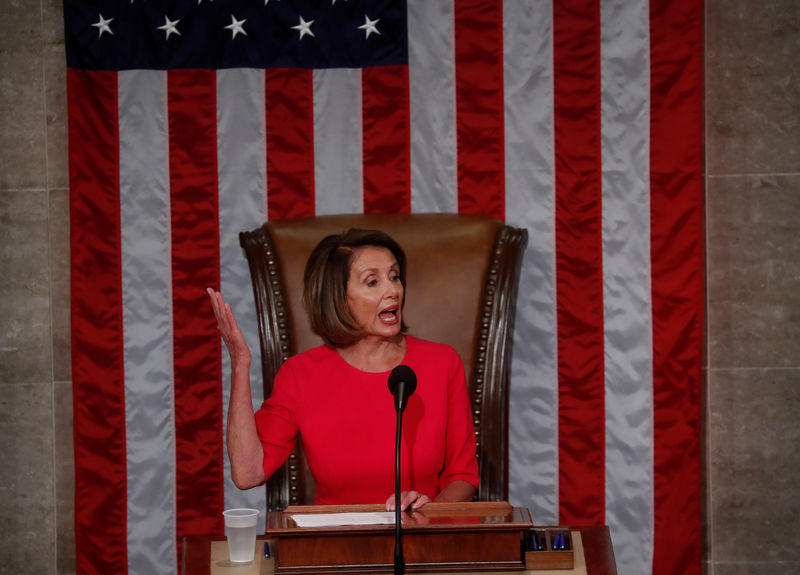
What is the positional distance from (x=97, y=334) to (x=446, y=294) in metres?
1.28

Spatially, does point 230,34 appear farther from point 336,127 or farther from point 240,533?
point 240,533

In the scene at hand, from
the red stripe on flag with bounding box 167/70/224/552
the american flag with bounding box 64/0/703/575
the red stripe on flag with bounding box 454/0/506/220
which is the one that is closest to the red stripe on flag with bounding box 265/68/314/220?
the american flag with bounding box 64/0/703/575

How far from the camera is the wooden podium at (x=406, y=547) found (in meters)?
1.78

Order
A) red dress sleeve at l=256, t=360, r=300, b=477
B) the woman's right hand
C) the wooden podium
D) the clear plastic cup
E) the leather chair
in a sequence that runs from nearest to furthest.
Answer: the wooden podium
the clear plastic cup
the woman's right hand
red dress sleeve at l=256, t=360, r=300, b=477
the leather chair

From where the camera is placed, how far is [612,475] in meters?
3.22

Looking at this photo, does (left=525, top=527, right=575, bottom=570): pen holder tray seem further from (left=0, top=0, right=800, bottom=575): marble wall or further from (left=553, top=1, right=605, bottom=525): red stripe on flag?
(left=0, top=0, right=800, bottom=575): marble wall

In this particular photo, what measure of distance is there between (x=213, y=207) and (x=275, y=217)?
0.22m

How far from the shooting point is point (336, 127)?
324cm

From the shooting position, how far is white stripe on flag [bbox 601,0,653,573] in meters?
3.18

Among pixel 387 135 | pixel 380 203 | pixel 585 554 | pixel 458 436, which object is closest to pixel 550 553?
pixel 585 554

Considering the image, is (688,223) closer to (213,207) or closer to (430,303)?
(430,303)

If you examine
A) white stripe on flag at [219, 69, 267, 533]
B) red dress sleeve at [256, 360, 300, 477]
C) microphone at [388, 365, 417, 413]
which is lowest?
red dress sleeve at [256, 360, 300, 477]

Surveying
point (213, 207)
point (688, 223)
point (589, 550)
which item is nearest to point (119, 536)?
point (213, 207)

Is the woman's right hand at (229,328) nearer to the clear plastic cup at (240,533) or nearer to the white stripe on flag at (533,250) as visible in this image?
the clear plastic cup at (240,533)
